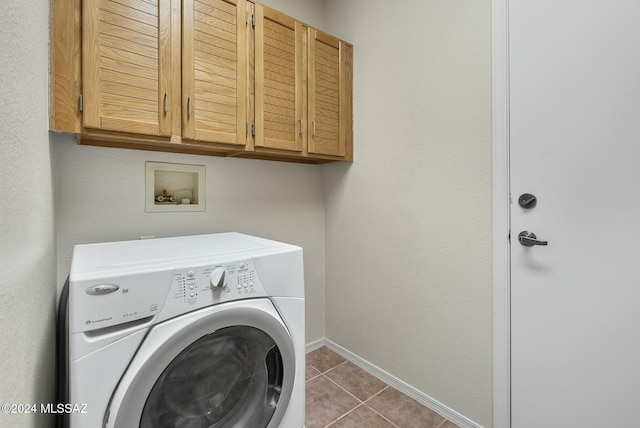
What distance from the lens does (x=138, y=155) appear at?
5.04 feet

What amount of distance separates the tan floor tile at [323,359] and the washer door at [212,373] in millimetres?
1016

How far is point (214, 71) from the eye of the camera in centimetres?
143

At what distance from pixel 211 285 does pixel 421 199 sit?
121 centimetres

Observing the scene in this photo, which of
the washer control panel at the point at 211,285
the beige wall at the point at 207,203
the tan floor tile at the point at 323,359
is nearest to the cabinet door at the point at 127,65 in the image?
the beige wall at the point at 207,203

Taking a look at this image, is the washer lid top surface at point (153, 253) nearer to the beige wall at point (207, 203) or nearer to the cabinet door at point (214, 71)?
the beige wall at point (207, 203)

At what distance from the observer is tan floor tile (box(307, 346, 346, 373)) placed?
203 centimetres

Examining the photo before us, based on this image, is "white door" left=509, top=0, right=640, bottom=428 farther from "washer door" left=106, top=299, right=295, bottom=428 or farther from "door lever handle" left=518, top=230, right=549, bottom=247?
"washer door" left=106, top=299, right=295, bottom=428

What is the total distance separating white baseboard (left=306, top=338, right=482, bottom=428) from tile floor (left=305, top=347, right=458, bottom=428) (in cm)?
2

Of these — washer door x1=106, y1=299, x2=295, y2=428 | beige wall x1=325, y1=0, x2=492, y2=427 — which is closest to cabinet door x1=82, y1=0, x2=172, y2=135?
washer door x1=106, y1=299, x2=295, y2=428

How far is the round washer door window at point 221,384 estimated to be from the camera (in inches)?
34.7

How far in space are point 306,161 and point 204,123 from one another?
0.88 m

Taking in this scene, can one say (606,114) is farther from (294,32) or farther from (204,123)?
(204,123)

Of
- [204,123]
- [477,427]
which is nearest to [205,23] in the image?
[204,123]

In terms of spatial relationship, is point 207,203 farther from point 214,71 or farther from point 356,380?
point 356,380
